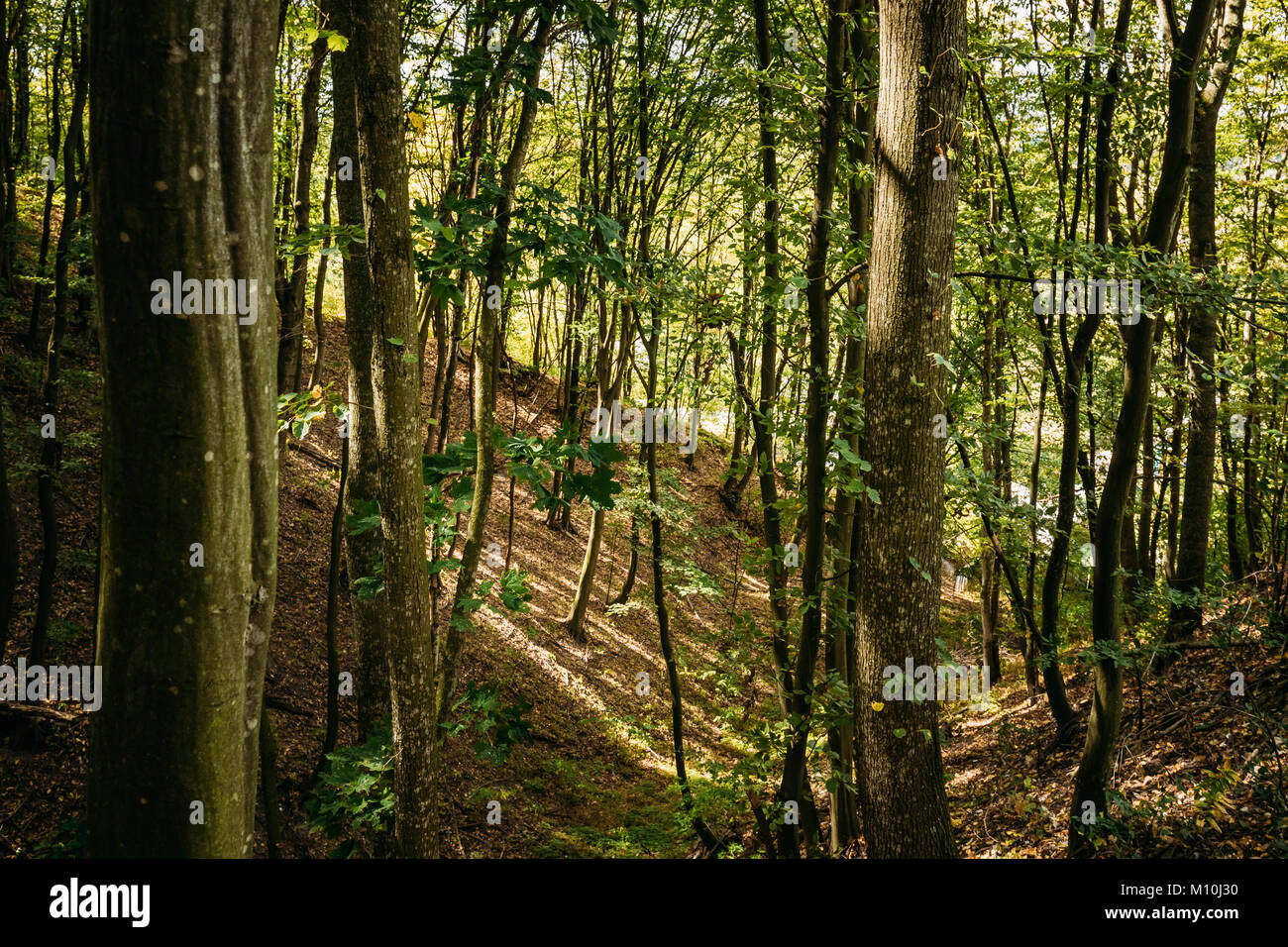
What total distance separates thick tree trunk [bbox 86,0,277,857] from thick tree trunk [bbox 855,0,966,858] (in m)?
2.96

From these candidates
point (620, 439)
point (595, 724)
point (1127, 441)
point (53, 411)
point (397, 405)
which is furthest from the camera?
point (595, 724)

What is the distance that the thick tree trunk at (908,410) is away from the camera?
3.55 meters

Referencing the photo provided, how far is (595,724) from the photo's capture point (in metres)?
11.4

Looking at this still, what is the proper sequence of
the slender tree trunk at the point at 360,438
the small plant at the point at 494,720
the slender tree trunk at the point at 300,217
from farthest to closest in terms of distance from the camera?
the slender tree trunk at the point at 300,217, the slender tree trunk at the point at 360,438, the small plant at the point at 494,720

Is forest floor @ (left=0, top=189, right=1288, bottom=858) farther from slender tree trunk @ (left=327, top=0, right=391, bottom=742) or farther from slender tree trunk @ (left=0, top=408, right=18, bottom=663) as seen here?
slender tree trunk @ (left=327, top=0, right=391, bottom=742)

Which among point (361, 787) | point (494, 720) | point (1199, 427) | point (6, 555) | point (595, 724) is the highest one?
point (1199, 427)

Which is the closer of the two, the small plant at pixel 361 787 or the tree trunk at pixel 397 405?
the tree trunk at pixel 397 405

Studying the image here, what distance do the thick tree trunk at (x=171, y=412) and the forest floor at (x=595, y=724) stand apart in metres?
1.97

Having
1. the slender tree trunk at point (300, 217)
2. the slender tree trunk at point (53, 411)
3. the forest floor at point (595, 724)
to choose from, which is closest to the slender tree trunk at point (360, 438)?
the forest floor at point (595, 724)

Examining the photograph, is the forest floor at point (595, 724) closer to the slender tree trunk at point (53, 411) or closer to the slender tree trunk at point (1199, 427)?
the slender tree trunk at point (53, 411)

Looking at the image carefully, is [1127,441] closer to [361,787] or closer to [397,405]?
[397,405]

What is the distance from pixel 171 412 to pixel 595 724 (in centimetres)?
1075

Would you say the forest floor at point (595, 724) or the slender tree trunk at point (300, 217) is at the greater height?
the slender tree trunk at point (300, 217)

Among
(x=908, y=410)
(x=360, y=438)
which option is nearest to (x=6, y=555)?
(x=360, y=438)
